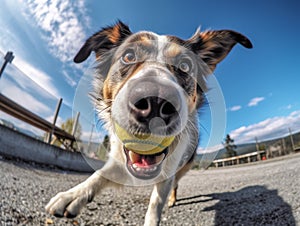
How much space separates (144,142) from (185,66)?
0.87 m

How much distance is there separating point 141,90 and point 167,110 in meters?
0.15

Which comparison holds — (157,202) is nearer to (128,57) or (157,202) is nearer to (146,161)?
(146,161)

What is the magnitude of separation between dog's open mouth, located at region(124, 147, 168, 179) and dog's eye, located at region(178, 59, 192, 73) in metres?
0.71

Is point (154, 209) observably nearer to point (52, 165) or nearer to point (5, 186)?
point (5, 186)

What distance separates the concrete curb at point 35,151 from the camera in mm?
4285

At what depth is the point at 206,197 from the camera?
340 centimetres

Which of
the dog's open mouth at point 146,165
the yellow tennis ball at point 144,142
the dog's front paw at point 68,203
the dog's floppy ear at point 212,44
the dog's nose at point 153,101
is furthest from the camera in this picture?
the dog's floppy ear at point 212,44

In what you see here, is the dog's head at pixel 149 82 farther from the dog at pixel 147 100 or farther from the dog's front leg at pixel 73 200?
the dog's front leg at pixel 73 200

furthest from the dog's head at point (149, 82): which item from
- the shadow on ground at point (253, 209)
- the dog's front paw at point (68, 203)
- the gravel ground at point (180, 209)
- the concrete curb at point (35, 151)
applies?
the concrete curb at point (35, 151)

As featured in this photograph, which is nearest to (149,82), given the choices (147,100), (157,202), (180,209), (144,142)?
(147,100)

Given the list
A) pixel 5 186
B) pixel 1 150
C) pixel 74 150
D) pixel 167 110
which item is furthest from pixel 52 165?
pixel 167 110

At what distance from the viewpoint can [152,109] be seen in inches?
36.9

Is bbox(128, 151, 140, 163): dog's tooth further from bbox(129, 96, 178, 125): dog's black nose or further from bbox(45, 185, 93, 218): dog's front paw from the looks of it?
bbox(45, 185, 93, 218): dog's front paw

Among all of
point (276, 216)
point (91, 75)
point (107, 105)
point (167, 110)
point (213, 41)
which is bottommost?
point (276, 216)
